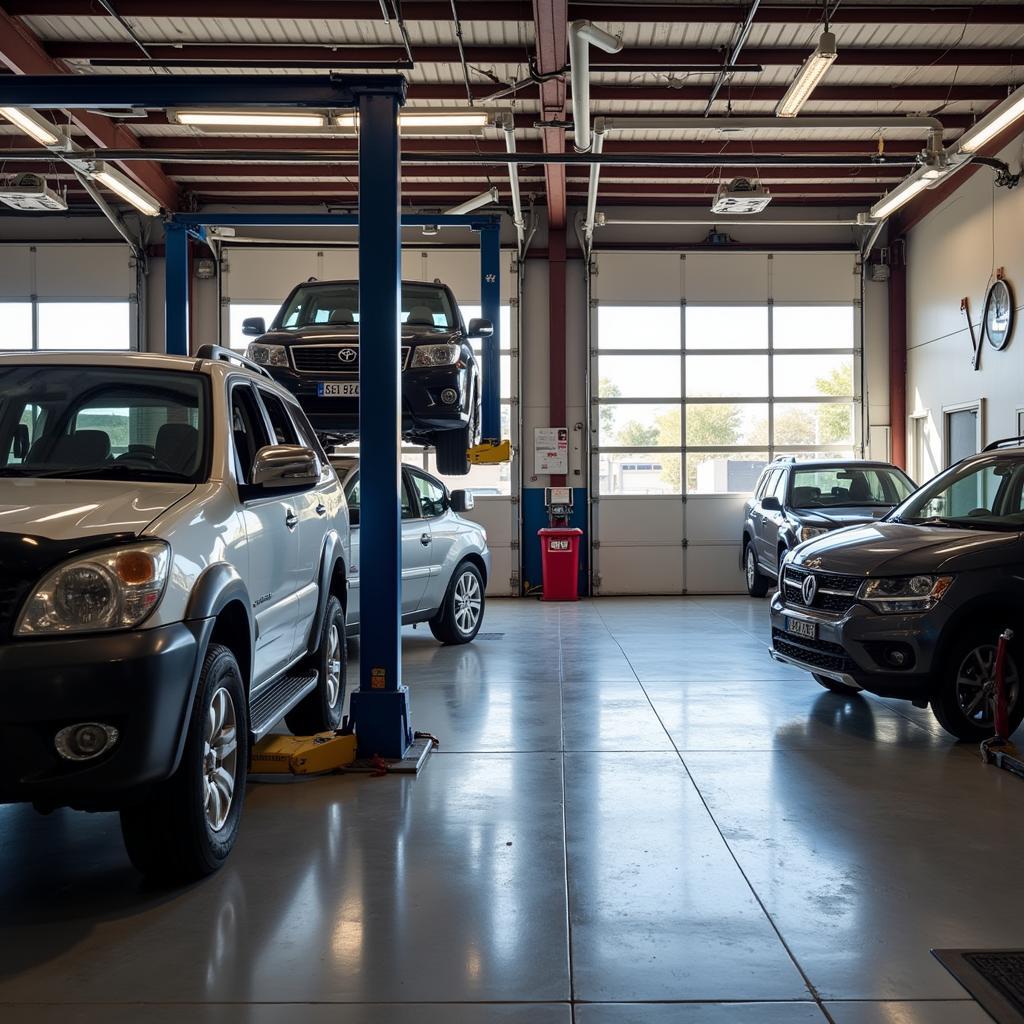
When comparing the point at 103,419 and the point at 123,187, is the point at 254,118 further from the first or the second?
the point at 103,419

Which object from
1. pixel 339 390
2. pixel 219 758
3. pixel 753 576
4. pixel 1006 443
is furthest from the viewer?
pixel 753 576

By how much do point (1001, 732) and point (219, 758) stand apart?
3.88 metres

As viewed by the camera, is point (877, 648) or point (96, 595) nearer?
point (96, 595)

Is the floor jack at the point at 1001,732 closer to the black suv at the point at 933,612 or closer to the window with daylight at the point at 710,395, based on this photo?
the black suv at the point at 933,612

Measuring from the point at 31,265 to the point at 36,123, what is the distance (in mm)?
6122

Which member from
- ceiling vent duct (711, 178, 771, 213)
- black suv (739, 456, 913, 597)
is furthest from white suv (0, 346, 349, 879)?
ceiling vent duct (711, 178, 771, 213)

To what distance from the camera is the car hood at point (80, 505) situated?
3012 millimetres

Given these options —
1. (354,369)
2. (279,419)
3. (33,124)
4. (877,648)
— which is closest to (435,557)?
(354,369)

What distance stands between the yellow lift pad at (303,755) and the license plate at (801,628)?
272cm

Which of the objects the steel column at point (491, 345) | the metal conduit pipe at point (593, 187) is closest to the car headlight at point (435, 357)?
the steel column at point (491, 345)

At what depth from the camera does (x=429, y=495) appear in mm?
9328

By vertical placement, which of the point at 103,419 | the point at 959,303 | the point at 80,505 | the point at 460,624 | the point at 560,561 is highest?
the point at 959,303

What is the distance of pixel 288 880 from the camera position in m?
3.60

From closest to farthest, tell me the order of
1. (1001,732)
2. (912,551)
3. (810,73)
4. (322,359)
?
(1001,732)
(912,551)
(322,359)
(810,73)
